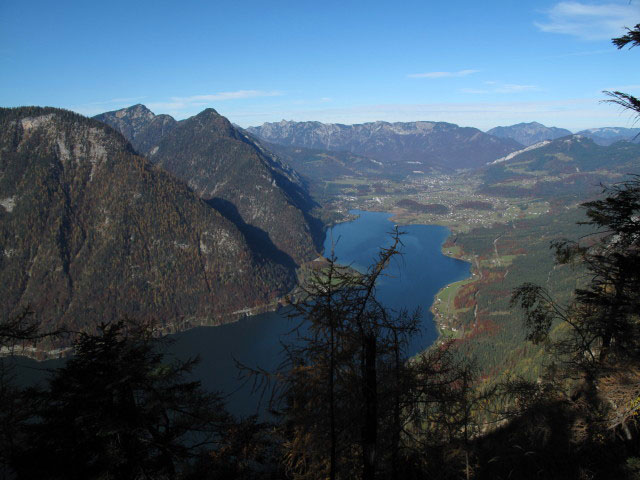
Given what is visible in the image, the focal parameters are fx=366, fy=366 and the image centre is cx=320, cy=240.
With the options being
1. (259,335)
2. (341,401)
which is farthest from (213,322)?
(341,401)

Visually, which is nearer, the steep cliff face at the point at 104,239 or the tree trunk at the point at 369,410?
the tree trunk at the point at 369,410

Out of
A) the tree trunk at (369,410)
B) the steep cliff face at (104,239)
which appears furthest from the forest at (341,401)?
the steep cliff face at (104,239)

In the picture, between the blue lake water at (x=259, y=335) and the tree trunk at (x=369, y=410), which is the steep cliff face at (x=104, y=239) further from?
the tree trunk at (x=369, y=410)

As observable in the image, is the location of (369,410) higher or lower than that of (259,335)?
higher

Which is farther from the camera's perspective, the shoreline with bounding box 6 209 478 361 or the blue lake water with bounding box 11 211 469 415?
the shoreline with bounding box 6 209 478 361

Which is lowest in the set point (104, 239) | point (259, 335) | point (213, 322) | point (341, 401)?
point (213, 322)

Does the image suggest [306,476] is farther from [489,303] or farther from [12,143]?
[12,143]

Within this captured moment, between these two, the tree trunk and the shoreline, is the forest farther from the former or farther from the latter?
the shoreline

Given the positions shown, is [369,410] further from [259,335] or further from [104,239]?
[104,239]

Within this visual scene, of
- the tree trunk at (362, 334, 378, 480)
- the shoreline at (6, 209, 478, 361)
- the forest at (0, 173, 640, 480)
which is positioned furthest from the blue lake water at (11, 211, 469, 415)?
the tree trunk at (362, 334, 378, 480)
